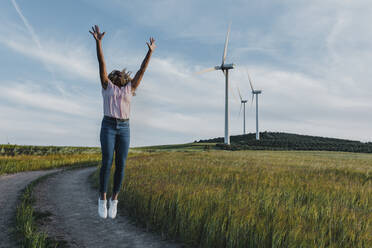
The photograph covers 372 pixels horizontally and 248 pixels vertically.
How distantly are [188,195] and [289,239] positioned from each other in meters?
2.49

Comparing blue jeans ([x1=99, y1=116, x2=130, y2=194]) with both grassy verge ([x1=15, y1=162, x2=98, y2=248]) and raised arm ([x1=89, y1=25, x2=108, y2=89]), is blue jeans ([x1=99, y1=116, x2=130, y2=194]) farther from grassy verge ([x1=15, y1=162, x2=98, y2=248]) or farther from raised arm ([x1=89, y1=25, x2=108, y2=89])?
grassy verge ([x1=15, y1=162, x2=98, y2=248])

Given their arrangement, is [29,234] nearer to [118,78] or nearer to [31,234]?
[31,234]

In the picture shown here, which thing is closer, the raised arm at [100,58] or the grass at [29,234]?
the grass at [29,234]

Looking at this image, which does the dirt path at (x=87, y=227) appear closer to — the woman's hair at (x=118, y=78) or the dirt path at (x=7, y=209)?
the dirt path at (x=7, y=209)

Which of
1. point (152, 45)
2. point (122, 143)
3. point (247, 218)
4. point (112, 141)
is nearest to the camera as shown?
point (247, 218)

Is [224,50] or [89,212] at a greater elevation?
[224,50]

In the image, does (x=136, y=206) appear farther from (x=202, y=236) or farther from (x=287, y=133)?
(x=287, y=133)

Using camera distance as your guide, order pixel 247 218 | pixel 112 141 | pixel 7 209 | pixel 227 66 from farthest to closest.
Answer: pixel 227 66 < pixel 7 209 < pixel 112 141 < pixel 247 218

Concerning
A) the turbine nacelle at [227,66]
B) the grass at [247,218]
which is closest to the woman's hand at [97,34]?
the grass at [247,218]

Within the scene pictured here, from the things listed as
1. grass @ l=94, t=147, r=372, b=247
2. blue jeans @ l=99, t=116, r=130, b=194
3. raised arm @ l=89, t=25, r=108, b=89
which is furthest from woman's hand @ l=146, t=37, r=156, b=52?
grass @ l=94, t=147, r=372, b=247

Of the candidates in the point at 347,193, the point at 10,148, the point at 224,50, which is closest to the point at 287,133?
the point at 224,50

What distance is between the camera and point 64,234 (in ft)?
18.5

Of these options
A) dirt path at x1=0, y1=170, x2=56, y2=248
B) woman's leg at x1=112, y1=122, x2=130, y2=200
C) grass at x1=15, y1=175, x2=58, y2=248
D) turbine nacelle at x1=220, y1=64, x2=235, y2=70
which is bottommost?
dirt path at x1=0, y1=170, x2=56, y2=248

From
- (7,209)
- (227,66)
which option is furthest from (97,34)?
(227,66)
